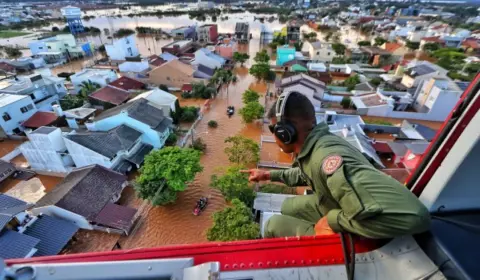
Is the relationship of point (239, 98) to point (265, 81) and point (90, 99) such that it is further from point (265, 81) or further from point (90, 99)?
point (90, 99)

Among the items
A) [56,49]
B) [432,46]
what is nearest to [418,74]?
[432,46]

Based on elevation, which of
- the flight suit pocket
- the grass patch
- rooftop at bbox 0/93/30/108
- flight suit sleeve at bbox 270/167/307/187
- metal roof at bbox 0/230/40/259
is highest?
the flight suit pocket

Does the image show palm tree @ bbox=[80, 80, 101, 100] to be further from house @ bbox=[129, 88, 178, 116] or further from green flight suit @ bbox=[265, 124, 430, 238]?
green flight suit @ bbox=[265, 124, 430, 238]

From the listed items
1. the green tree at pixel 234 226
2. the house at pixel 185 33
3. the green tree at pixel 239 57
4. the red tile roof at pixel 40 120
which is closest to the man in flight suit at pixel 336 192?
the green tree at pixel 234 226

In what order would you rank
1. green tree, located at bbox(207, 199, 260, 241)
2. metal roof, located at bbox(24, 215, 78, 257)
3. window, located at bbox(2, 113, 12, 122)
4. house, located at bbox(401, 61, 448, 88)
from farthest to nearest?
house, located at bbox(401, 61, 448, 88)
window, located at bbox(2, 113, 12, 122)
metal roof, located at bbox(24, 215, 78, 257)
green tree, located at bbox(207, 199, 260, 241)

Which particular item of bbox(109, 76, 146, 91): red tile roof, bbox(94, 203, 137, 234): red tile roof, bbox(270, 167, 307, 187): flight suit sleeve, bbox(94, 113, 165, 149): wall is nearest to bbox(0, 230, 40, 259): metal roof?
bbox(94, 203, 137, 234): red tile roof

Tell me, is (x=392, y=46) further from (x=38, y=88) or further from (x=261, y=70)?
(x=38, y=88)
